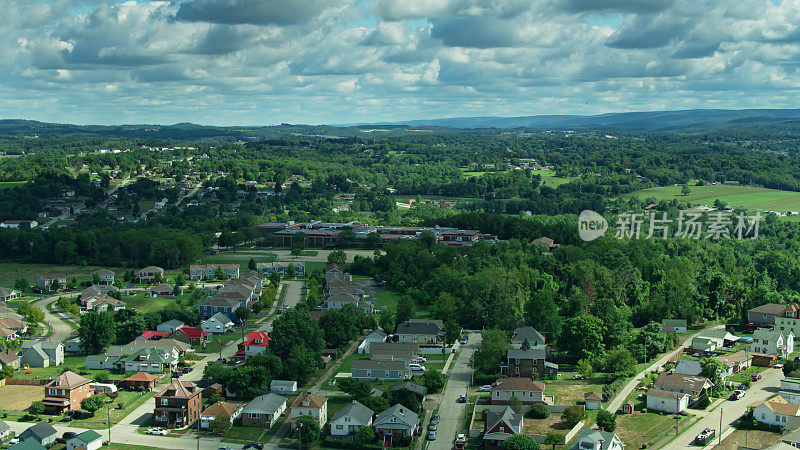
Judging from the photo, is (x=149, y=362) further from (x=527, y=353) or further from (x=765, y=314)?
(x=765, y=314)

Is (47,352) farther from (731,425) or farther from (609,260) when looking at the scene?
(609,260)

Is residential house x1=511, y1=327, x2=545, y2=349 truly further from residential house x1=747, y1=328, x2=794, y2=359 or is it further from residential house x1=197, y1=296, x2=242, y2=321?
residential house x1=197, y1=296, x2=242, y2=321

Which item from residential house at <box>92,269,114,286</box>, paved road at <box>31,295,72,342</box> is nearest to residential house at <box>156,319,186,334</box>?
paved road at <box>31,295,72,342</box>

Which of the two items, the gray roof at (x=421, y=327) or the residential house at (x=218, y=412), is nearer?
the residential house at (x=218, y=412)

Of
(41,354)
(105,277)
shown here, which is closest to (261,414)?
(41,354)

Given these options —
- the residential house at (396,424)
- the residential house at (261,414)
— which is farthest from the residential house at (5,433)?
the residential house at (396,424)

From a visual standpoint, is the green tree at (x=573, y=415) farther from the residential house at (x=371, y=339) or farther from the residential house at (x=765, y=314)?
the residential house at (x=765, y=314)

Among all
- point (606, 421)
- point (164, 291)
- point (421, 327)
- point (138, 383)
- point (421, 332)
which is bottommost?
point (164, 291)
